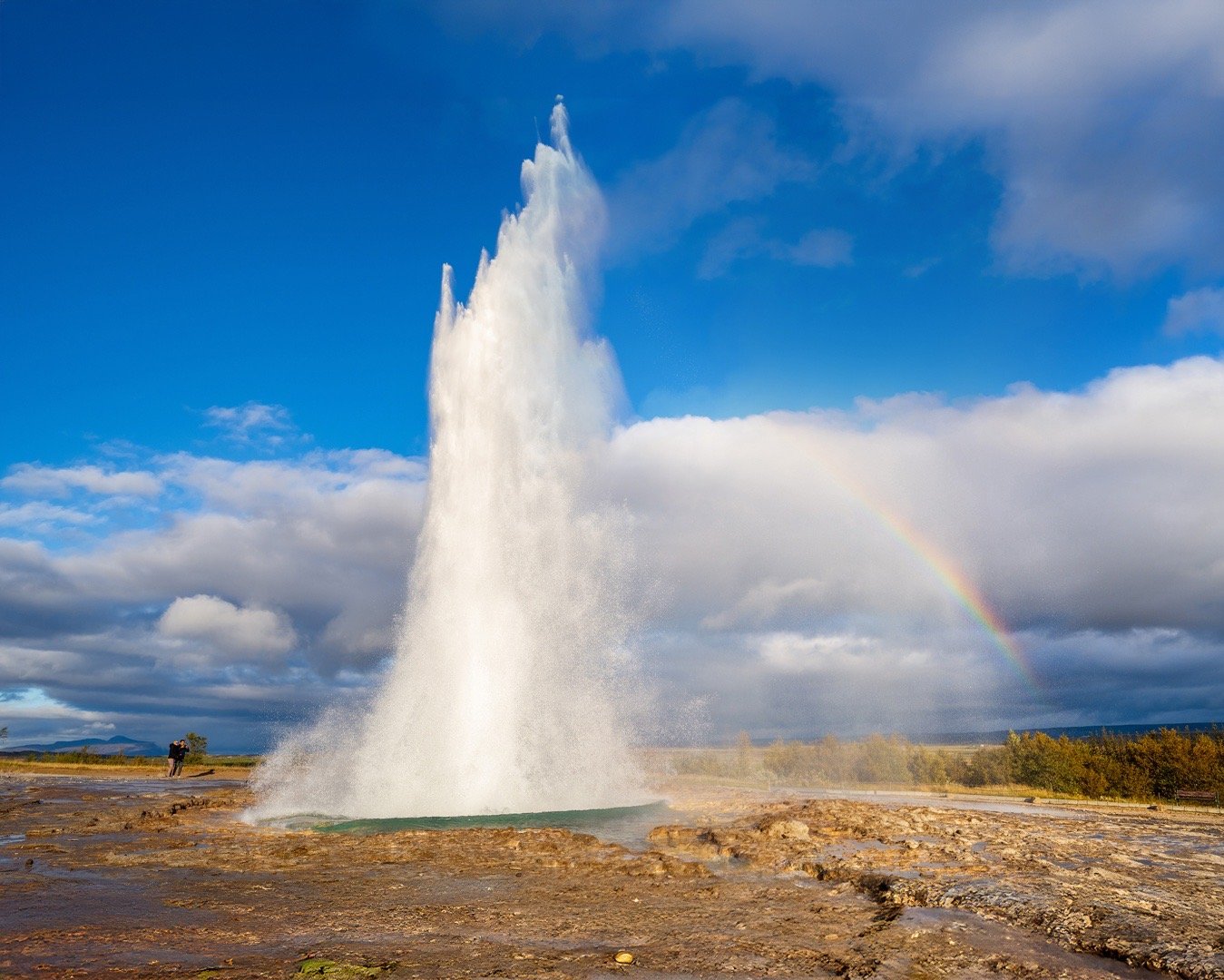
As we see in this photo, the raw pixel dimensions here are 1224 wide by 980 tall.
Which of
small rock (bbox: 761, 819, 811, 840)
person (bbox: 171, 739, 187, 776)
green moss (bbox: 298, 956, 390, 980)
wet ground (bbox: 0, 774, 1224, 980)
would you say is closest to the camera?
green moss (bbox: 298, 956, 390, 980)

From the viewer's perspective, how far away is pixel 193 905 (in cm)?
1110

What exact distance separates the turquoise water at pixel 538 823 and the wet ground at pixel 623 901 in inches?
14.3

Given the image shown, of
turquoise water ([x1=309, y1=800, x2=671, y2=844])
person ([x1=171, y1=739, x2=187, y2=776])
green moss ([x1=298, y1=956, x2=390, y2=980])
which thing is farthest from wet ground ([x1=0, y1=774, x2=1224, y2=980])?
person ([x1=171, y1=739, x2=187, y2=776])

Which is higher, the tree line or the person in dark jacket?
the person in dark jacket

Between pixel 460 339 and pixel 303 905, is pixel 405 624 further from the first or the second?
pixel 303 905

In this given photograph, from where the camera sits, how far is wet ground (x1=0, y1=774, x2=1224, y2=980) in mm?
8414

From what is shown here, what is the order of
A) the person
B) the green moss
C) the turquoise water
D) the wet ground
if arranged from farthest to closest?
1. the person
2. the turquoise water
3. the wet ground
4. the green moss

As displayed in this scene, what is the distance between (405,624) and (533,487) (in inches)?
257

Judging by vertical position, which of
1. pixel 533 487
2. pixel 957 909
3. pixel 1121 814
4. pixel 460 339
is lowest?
pixel 1121 814

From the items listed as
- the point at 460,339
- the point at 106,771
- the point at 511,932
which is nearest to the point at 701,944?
the point at 511,932

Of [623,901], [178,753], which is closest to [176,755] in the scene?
[178,753]

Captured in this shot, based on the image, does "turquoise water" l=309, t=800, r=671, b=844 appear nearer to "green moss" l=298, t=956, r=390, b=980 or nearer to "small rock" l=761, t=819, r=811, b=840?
"small rock" l=761, t=819, r=811, b=840

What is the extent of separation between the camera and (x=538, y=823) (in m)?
20.5

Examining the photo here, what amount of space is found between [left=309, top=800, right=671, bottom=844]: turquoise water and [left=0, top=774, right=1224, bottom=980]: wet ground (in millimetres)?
364
